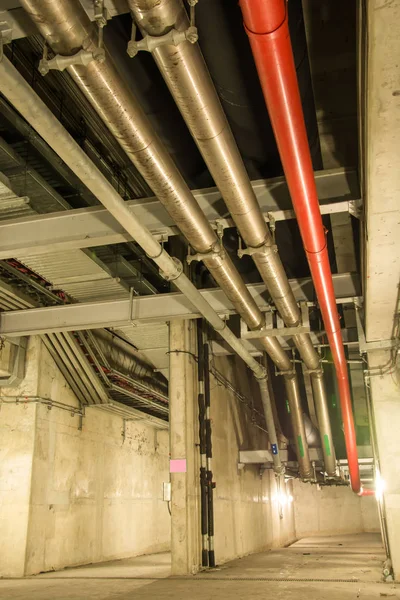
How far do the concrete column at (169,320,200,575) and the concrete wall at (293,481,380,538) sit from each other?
465 inches

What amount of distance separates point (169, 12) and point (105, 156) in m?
3.66

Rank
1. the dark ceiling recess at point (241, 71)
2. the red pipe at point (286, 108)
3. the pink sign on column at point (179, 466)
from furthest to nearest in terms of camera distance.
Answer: the pink sign on column at point (179, 466), the dark ceiling recess at point (241, 71), the red pipe at point (286, 108)

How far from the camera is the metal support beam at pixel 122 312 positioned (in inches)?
230

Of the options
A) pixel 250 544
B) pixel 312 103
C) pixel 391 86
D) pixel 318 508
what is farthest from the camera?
pixel 318 508

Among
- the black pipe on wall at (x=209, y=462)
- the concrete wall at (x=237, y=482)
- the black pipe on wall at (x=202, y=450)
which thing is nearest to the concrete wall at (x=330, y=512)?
the concrete wall at (x=237, y=482)

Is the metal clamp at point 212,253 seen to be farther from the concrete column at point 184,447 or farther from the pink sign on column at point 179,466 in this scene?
the pink sign on column at point 179,466

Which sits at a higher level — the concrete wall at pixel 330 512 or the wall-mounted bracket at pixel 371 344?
the wall-mounted bracket at pixel 371 344

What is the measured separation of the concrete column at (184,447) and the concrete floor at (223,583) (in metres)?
0.32

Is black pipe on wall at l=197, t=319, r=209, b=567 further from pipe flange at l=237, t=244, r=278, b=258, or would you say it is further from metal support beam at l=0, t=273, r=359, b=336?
pipe flange at l=237, t=244, r=278, b=258

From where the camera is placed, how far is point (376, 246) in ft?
12.9

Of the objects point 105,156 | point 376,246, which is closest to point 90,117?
point 105,156

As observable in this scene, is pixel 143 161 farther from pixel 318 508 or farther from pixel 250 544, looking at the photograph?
pixel 318 508

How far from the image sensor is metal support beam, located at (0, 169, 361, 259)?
4.12 meters

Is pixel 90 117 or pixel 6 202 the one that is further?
pixel 90 117
